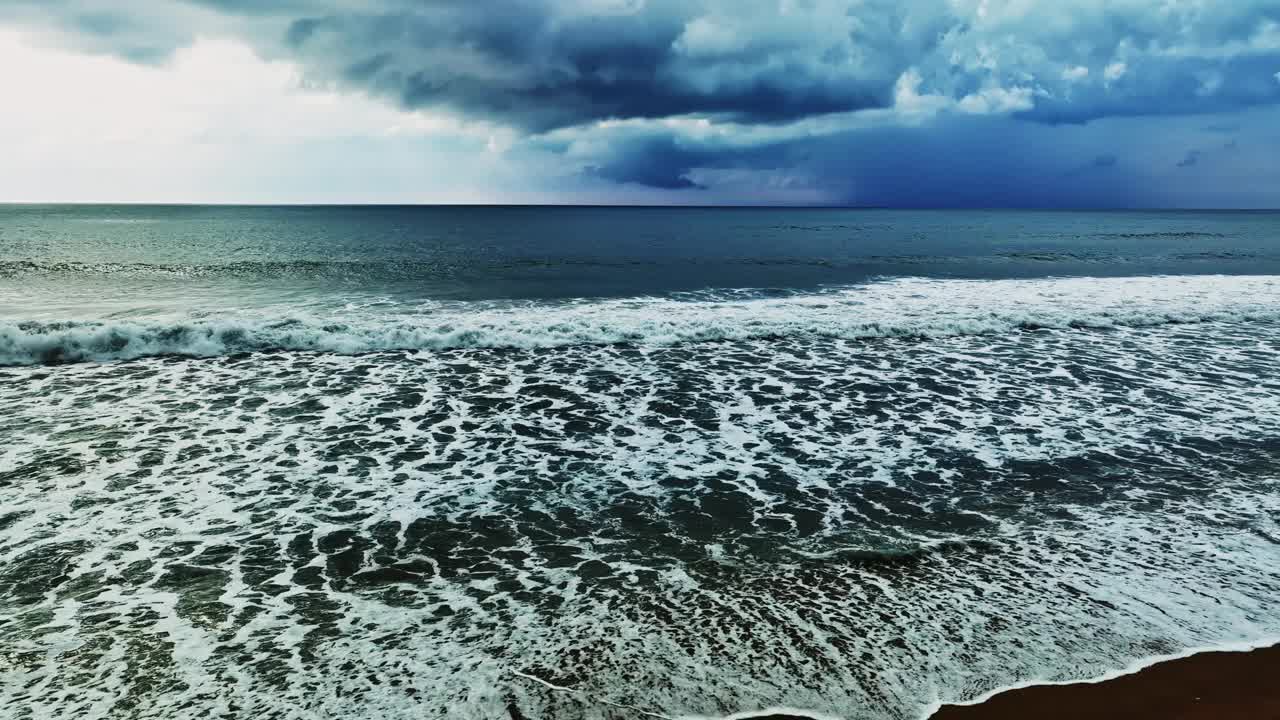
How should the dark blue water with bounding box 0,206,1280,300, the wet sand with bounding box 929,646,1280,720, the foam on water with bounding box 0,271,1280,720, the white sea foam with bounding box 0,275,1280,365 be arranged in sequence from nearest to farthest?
the wet sand with bounding box 929,646,1280,720 → the foam on water with bounding box 0,271,1280,720 → the white sea foam with bounding box 0,275,1280,365 → the dark blue water with bounding box 0,206,1280,300

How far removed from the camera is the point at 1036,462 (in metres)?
8.87

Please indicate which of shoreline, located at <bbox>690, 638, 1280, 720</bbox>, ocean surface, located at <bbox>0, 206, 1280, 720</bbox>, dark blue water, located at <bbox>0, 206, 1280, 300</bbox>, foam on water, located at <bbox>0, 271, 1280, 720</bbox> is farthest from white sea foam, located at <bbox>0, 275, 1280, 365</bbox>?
shoreline, located at <bbox>690, 638, 1280, 720</bbox>

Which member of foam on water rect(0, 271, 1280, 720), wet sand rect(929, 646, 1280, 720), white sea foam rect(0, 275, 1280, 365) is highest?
white sea foam rect(0, 275, 1280, 365)

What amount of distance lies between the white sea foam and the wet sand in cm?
1273

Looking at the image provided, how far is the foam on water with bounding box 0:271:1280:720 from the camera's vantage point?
4.79m

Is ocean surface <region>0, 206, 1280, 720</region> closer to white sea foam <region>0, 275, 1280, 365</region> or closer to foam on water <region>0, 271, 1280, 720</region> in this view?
foam on water <region>0, 271, 1280, 720</region>

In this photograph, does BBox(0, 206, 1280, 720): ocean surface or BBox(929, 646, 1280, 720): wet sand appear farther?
BBox(0, 206, 1280, 720): ocean surface

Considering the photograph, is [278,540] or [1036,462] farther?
[1036,462]

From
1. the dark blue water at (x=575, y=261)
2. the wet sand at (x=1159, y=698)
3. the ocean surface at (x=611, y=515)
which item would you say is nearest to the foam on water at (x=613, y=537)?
the ocean surface at (x=611, y=515)

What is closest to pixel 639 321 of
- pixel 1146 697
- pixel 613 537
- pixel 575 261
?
pixel 613 537

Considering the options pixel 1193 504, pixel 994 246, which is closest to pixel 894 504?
pixel 1193 504

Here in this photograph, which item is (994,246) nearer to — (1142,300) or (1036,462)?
(1142,300)

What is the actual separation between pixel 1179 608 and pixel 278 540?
7955mm

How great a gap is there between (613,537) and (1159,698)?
4.38 m
